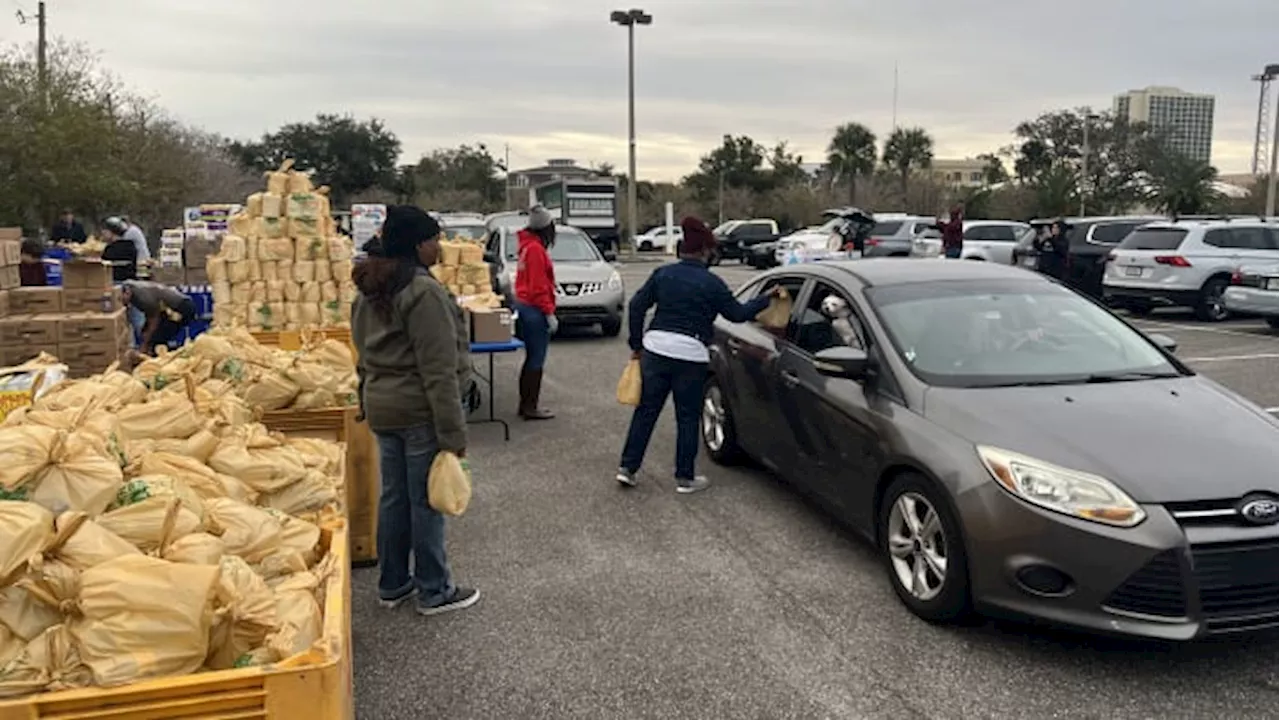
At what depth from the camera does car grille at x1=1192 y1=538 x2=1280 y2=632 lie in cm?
362

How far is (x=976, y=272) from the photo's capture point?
18.9ft

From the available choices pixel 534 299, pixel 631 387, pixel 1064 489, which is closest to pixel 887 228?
pixel 534 299

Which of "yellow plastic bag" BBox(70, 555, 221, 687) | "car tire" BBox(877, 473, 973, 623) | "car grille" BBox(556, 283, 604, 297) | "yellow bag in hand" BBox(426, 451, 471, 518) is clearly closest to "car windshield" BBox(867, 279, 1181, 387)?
"car tire" BBox(877, 473, 973, 623)

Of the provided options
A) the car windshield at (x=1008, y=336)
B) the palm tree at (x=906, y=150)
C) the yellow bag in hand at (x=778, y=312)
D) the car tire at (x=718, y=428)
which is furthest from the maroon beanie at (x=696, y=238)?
the palm tree at (x=906, y=150)

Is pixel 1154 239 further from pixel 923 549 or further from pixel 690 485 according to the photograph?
pixel 923 549

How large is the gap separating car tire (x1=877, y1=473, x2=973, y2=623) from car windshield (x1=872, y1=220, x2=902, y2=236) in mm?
21266

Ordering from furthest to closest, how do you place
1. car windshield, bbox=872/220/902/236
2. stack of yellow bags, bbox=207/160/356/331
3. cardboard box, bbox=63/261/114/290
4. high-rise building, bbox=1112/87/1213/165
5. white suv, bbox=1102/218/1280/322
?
high-rise building, bbox=1112/87/1213/165 < car windshield, bbox=872/220/902/236 < white suv, bbox=1102/218/1280/322 < cardboard box, bbox=63/261/114/290 < stack of yellow bags, bbox=207/160/356/331

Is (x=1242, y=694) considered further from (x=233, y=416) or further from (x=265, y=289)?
(x=265, y=289)

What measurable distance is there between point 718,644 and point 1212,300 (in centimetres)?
1494

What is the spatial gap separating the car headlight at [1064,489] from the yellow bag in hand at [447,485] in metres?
2.18

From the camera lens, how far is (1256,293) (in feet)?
46.5

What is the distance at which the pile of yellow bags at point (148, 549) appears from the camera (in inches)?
86.9

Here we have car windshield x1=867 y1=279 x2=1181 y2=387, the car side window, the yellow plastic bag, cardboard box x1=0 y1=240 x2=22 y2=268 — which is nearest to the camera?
the yellow plastic bag

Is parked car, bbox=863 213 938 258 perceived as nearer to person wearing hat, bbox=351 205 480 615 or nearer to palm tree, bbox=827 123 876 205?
person wearing hat, bbox=351 205 480 615
